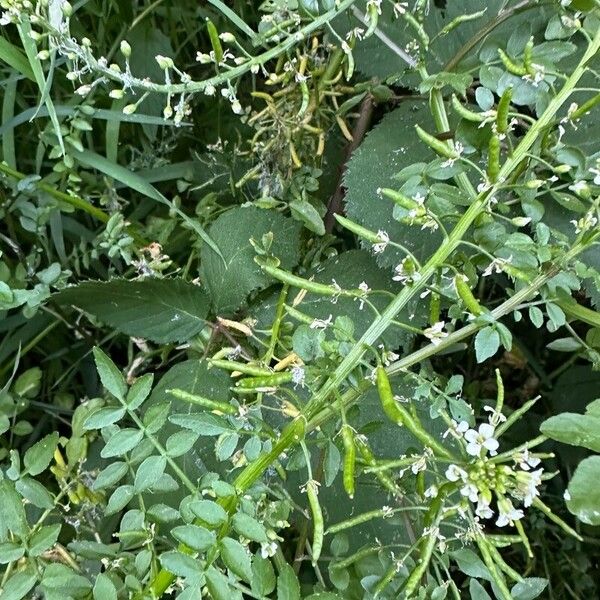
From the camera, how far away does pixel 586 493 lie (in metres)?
0.56

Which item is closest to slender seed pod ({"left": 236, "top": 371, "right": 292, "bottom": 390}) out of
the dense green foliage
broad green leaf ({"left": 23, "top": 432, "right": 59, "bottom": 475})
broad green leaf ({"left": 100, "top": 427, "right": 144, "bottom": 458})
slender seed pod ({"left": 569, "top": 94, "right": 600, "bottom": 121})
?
the dense green foliage

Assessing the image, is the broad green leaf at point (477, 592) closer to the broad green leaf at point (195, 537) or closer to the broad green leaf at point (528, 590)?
the broad green leaf at point (528, 590)

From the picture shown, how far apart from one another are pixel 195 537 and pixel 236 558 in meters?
0.03

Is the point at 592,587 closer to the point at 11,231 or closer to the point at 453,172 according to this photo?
the point at 453,172

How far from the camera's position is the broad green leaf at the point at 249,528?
55 centimetres

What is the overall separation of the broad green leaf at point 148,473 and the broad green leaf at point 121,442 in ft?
0.07

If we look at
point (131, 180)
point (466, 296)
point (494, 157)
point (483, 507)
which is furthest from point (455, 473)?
point (131, 180)

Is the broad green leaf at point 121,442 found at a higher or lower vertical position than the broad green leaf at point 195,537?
lower

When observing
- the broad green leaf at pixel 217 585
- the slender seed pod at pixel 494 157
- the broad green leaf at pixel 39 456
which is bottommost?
the broad green leaf at pixel 39 456

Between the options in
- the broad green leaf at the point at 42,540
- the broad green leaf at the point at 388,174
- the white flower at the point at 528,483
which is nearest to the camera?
the white flower at the point at 528,483

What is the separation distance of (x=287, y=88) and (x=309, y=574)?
2.12 ft

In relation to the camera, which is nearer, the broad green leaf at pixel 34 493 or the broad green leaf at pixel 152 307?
the broad green leaf at pixel 34 493

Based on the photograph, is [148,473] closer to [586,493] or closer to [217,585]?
[217,585]

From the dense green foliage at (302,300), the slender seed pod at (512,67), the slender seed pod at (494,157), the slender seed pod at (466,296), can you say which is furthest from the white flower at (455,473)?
the slender seed pod at (512,67)
